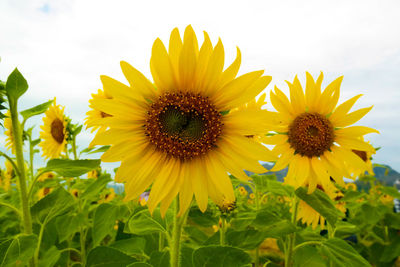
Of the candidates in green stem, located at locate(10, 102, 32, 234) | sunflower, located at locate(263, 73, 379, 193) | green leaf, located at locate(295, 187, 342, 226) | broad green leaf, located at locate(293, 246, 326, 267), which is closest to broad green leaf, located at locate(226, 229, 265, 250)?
green leaf, located at locate(295, 187, 342, 226)

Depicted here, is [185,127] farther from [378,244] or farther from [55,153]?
[378,244]

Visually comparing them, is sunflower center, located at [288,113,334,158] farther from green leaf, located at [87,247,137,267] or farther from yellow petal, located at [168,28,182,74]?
green leaf, located at [87,247,137,267]

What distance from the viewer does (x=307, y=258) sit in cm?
254

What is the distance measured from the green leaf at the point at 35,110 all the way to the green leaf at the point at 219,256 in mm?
1675

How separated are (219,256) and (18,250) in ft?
4.14

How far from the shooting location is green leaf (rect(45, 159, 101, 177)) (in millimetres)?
2062

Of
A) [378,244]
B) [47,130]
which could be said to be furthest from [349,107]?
[47,130]

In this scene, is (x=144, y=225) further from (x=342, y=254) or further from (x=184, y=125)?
(x=342, y=254)

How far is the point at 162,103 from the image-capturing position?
1.78m

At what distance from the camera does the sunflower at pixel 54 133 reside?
4215 millimetres

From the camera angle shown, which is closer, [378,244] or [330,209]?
[330,209]

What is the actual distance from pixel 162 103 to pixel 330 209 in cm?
129

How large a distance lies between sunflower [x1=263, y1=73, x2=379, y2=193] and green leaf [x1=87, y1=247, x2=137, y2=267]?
130cm

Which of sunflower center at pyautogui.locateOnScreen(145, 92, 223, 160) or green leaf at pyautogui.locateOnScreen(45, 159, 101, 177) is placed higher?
sunflower center at pyautogui.locateOnScreen(145, 92, 223, 160)
